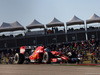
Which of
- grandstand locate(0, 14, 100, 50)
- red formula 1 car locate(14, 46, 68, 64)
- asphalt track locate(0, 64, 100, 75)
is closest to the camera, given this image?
asphalt track locate(0, 64, 100, 75)

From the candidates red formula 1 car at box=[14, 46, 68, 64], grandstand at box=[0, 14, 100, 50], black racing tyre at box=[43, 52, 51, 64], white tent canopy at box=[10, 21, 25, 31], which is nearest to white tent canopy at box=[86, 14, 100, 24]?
grandstand at box=[0, 14, 100, 50]

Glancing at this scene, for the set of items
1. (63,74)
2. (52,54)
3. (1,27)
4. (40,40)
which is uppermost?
(1,27)

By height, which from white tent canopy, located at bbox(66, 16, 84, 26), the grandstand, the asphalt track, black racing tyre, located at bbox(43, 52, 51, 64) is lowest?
the asphalt track

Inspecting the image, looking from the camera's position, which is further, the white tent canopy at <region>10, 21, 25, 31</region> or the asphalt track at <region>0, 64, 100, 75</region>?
the white tent canopy at <region>10, 21, 25, 31</region>

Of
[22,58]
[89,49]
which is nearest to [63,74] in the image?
[22,58]

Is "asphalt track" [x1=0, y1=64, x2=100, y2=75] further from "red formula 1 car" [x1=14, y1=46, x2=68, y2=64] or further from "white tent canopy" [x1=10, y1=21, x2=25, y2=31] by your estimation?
"white tent canopy" [x1=10, y1=21, x2=25, y2=31]

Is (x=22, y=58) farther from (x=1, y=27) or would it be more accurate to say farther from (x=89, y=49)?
(x=1, y=27)

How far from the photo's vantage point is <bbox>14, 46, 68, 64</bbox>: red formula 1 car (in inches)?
644

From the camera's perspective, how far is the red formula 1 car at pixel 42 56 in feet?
53.7

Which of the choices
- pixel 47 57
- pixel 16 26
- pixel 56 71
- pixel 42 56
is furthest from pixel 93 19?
pixel 56 71

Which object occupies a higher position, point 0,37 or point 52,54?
point 0,37

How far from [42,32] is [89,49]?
36.7 feet

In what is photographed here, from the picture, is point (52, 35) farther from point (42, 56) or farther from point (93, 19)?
point (42, 56)

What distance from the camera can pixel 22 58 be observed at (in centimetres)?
1923
